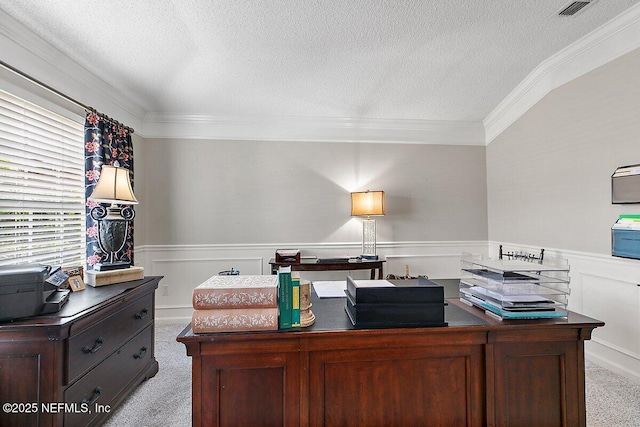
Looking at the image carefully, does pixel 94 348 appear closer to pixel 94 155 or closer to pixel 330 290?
pixel 330 290

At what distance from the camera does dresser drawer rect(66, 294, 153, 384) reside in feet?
4.96

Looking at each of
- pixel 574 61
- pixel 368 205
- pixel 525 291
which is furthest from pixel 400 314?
pixel 574 61

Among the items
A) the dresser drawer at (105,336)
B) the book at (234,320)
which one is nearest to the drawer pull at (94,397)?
the dresser drawer at (105,336)

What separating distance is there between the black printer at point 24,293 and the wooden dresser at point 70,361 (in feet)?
0.12

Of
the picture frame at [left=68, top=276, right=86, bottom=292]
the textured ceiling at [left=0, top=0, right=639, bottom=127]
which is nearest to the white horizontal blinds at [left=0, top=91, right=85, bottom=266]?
the picture frame at [left=68, top=276, right=86, bottom=292]

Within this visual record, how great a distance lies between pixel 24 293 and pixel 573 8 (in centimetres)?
379

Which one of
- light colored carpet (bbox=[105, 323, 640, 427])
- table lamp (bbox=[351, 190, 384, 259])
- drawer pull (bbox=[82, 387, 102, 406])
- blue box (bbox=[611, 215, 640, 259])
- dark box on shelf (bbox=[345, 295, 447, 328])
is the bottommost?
light colored carpet (bbox=[105, 323, 640, 427])

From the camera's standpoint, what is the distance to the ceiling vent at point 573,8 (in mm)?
2163

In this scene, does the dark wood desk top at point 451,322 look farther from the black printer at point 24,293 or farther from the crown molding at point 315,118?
the crown molding at point 315,118

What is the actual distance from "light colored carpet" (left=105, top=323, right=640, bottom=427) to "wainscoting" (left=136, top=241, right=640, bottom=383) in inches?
8.5

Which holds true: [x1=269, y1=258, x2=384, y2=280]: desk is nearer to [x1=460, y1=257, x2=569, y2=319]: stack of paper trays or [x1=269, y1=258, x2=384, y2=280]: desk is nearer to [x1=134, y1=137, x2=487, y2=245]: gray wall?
[x1=134, y1=137, x2=487, y2=245]: gray wall

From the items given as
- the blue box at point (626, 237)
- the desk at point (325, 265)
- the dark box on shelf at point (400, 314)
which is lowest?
the desk at point (325, 265)

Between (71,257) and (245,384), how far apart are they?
2.22 metres

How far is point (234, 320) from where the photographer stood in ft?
3.72
